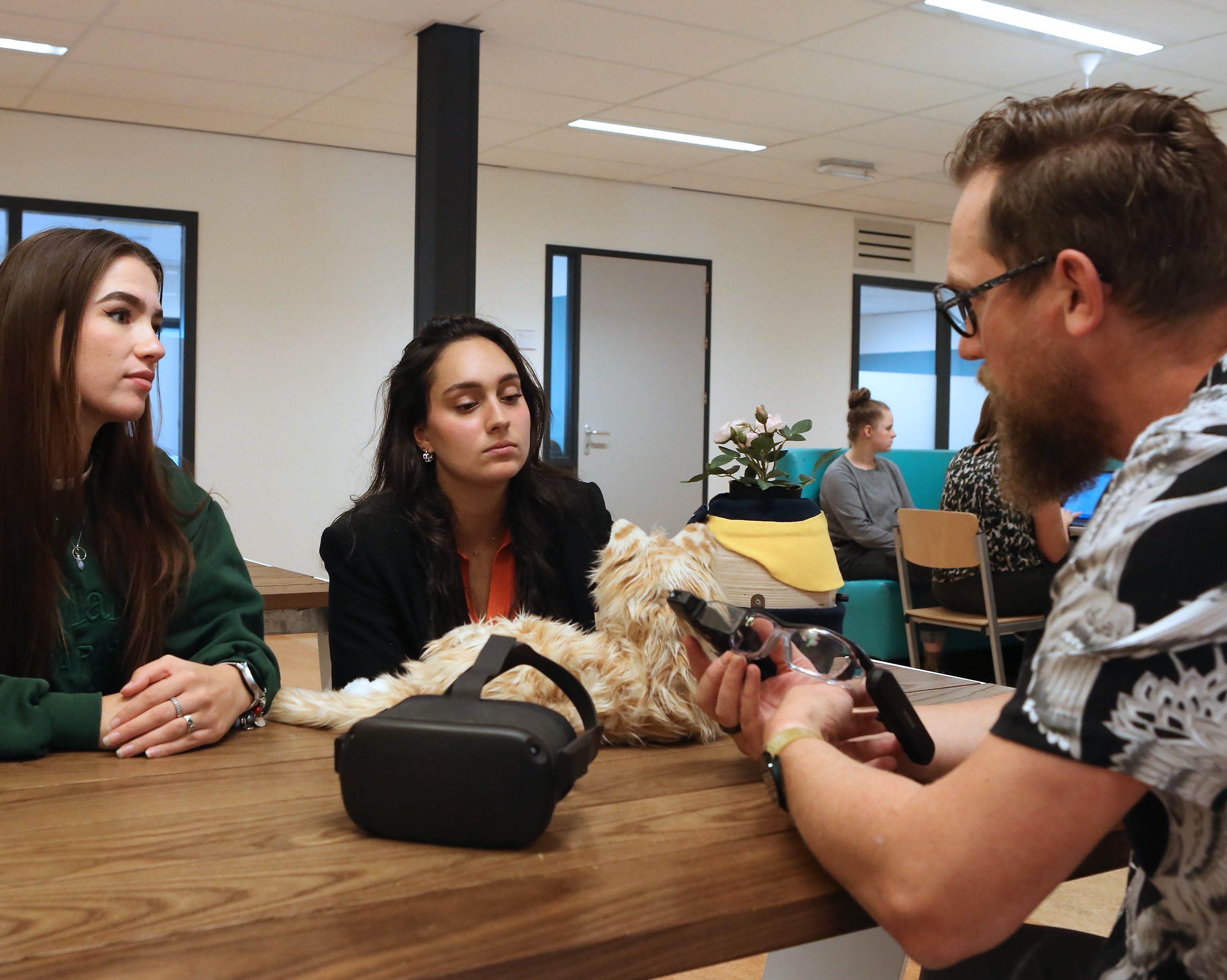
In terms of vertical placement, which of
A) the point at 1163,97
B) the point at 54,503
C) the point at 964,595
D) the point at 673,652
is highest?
the point at 1163,97

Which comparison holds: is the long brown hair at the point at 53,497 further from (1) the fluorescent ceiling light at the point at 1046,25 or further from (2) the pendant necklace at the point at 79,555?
(1) the fluorescent ceiling light at the point at 1046,25

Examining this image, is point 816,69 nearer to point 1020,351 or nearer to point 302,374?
point 302,374

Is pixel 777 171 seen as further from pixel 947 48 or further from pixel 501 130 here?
pixel 947 48

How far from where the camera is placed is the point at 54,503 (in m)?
1.35

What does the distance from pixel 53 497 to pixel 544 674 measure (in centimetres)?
Answer: 73

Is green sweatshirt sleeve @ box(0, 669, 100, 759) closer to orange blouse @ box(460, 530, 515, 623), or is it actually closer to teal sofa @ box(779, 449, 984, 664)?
orange blouse @ box(460, 530, 515, 623)

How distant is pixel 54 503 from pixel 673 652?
31.3 inches

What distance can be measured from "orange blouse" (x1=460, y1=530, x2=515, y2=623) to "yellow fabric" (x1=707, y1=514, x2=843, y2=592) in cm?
39

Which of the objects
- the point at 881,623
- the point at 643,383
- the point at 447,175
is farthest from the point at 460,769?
the point at 643,383

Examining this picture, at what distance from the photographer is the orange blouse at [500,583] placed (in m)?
1.84

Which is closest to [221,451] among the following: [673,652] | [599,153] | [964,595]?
[599,153]

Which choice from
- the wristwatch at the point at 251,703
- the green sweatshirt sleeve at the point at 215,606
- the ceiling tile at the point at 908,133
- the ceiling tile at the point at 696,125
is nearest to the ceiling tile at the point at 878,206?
the ceiling tile at the point at 908,133

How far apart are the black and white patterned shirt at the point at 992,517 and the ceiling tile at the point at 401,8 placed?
283cm

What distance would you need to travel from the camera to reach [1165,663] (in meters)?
0.69
